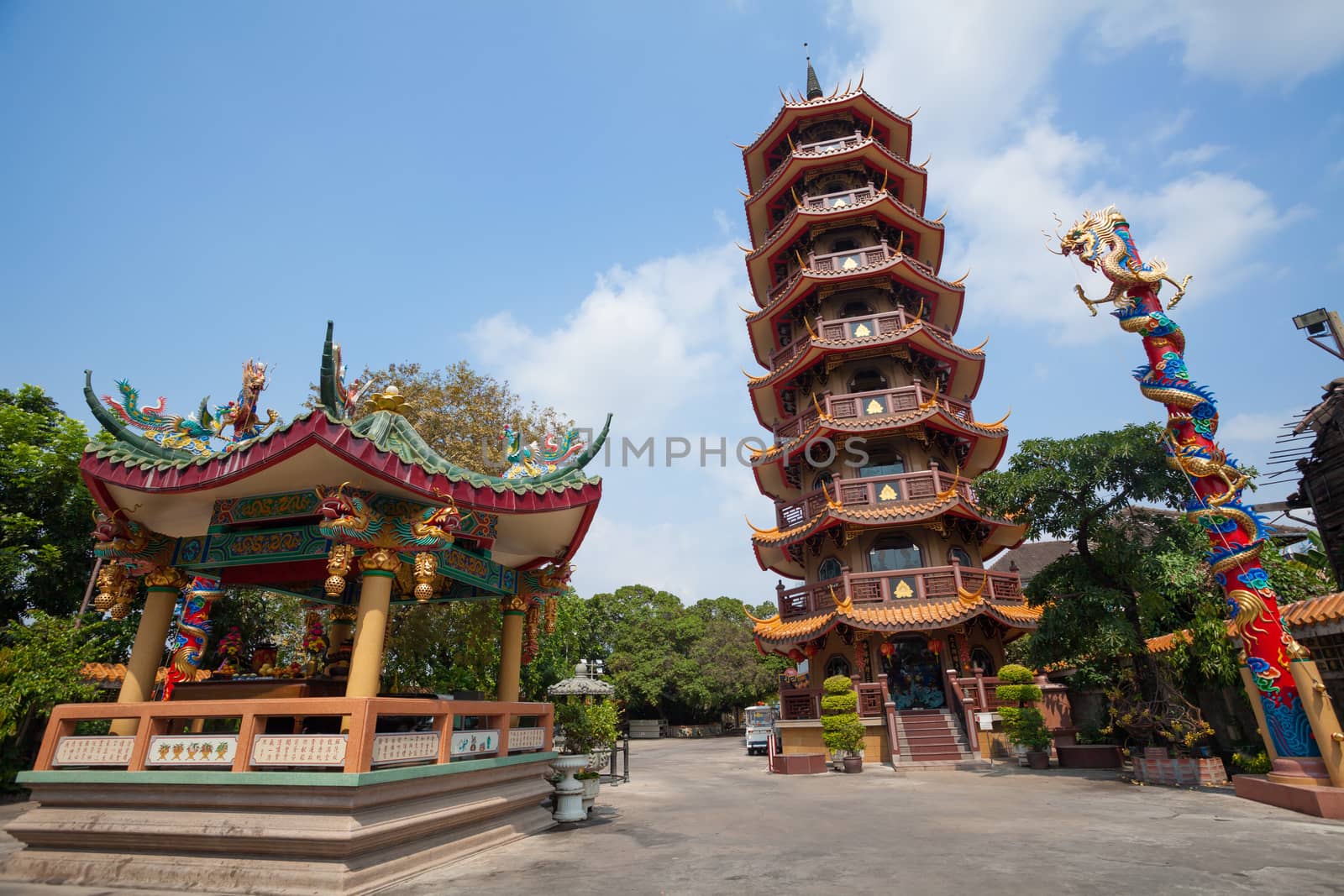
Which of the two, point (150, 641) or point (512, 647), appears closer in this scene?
point (150, 641)

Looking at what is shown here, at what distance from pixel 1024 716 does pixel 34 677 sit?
20935mm

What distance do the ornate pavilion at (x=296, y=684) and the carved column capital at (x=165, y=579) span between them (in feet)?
0.07

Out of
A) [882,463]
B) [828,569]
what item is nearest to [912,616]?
[828,569]

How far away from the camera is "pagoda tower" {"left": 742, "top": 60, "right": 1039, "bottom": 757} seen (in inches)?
746

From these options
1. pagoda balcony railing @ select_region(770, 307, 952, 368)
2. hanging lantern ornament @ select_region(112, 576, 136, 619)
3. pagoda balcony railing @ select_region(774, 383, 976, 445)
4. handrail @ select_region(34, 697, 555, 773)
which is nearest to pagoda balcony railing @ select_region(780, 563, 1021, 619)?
pagoda balcony railing @ select_region(774, 383, 976, 445)

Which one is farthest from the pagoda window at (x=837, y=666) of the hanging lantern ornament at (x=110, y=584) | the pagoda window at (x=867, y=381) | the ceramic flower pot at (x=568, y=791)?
the hanging lantern ornament at (x=110, y=584)

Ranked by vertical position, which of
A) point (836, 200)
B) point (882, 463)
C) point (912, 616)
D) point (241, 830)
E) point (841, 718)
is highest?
point (836, 200)

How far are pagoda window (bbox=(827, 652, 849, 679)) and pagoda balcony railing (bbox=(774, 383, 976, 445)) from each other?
284 inches

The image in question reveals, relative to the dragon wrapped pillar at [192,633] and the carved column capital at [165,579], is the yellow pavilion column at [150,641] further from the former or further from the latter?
the dragon wrapped pillar at [192,633]

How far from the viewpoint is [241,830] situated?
614 cm

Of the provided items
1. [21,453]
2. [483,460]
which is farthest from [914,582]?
[21,453]

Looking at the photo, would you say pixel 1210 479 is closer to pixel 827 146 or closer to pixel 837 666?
pixel 837 666

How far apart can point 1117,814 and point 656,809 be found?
6538mm

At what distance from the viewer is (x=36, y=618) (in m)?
14.0
